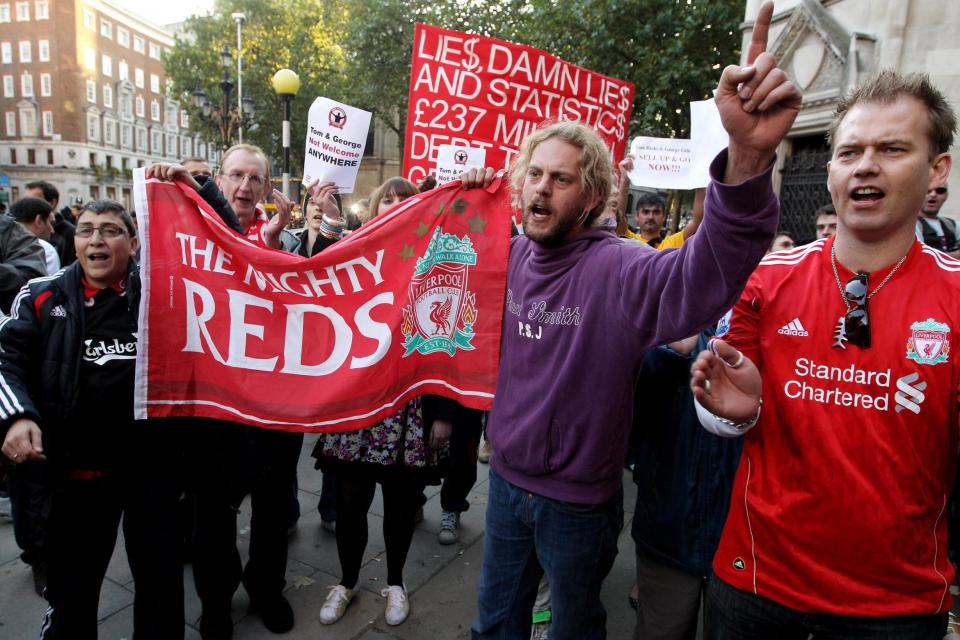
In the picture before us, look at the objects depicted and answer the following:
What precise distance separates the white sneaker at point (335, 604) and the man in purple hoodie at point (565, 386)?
1087 millimetres

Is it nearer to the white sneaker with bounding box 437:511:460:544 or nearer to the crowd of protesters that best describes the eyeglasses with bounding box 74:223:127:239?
the crowd of protesters

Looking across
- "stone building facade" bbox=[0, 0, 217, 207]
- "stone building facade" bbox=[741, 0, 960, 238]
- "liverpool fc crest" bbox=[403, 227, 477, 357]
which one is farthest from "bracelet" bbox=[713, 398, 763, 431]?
"stone building facade" bbox=[0, 0, 217, 207]

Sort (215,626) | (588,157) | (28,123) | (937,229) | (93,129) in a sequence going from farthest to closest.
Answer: (93,129) → (28,123) → (937,229) → (215,626) → (588,157)

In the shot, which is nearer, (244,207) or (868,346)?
(868,346)

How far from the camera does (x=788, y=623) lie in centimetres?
158

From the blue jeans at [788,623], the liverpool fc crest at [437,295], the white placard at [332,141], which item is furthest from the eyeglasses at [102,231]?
the blue jeans at [788,623]

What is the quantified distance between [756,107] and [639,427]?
56.0 inches

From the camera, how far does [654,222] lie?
659cm

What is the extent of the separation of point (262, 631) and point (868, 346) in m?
2.94

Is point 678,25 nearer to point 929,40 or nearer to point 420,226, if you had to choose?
point 929,40

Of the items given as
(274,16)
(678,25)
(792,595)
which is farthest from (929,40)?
(274,16)

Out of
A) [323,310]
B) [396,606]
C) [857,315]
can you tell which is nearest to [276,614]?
[396,606]

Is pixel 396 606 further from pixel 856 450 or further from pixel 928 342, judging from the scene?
pixel 928 342

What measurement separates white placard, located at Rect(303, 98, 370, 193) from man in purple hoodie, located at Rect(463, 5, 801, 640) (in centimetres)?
199
